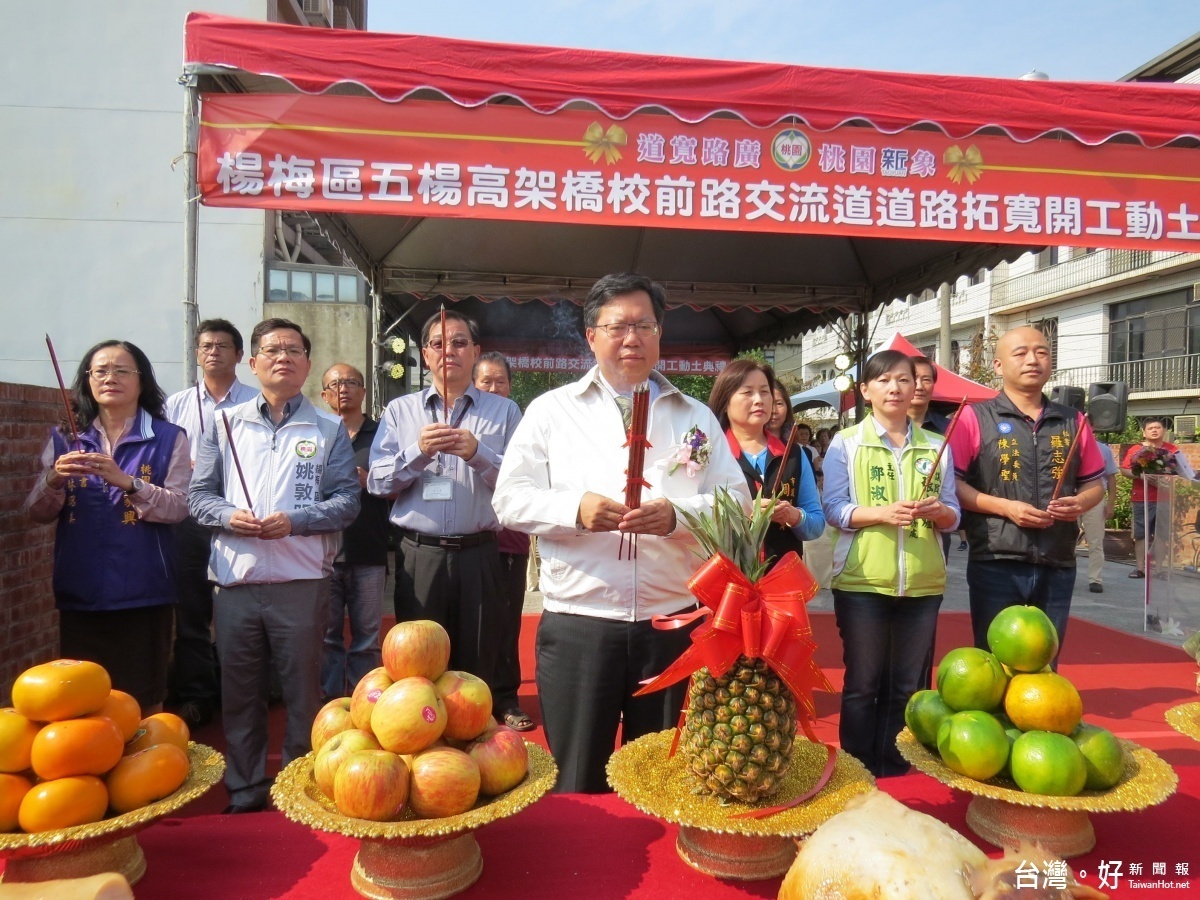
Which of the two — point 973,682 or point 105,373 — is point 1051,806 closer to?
point 973,682

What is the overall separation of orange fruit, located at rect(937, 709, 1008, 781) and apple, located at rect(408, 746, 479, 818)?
2.60 ft

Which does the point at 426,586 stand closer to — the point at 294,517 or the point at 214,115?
the point at 294,517

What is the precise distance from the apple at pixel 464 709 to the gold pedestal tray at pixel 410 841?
0.34 feet

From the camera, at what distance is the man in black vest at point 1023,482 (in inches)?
101

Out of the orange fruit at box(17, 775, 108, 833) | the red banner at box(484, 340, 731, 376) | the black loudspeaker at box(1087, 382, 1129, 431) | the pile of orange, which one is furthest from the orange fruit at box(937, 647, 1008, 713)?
the red banner at box(484, 340, 731, 376)

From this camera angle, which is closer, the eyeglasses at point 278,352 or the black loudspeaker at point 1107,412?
the eyeglasses at point 278,352

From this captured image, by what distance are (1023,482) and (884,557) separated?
1.94 ft

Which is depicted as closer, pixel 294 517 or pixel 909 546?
pixel 294 517

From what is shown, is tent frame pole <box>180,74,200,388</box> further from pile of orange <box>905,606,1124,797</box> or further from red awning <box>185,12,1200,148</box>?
pile of orange <box>905,606,1124,797</box>

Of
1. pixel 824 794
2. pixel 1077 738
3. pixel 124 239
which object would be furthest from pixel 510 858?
pixel 124 239

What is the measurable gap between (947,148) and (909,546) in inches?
66.2

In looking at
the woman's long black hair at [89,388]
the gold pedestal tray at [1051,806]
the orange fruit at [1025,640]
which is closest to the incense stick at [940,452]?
the orange fruit at [1025,640]

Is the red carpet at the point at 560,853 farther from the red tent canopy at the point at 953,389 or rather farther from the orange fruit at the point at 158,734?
the red tent canopy at the point at 953,389

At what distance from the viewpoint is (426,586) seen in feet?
9.06
